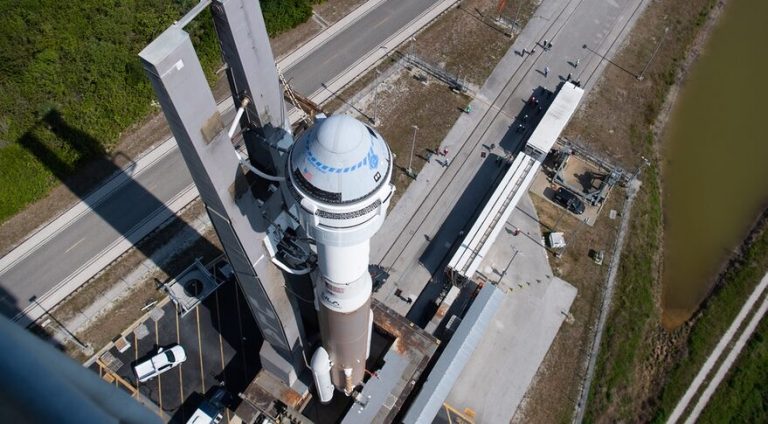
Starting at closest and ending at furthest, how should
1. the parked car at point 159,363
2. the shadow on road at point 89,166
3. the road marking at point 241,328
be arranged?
the parked car at point 159,363 < the road marking at point 241,328 < the shadow on road at point 89,166

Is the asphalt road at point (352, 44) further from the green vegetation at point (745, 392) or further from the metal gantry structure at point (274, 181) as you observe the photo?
the green vegetation at point (745, 392)

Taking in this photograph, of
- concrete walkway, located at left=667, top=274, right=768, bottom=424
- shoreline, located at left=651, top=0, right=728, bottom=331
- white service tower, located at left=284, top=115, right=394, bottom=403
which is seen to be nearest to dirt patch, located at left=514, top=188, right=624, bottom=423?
shoreline, located at left=651, top=0, right=728, bottom=331

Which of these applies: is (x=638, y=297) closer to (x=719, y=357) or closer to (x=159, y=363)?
(x=719, y=357)

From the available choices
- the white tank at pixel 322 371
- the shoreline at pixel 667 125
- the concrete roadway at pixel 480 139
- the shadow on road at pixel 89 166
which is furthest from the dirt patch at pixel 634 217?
the shadow on road at pixel 89 166

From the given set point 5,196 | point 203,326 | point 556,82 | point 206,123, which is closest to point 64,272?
point 5,196

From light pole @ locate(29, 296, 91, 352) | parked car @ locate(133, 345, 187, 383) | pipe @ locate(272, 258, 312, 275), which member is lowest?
light pole @ locate(29, 296, 91, 352)

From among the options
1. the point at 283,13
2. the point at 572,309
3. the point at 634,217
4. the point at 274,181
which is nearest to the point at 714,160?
the point at 634,217

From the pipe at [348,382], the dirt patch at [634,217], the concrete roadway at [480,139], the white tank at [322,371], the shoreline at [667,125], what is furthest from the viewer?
the shoreline at [667,125]

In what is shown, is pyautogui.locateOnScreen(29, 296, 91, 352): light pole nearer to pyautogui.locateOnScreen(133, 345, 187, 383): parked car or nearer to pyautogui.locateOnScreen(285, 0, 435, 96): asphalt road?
pyautogui.locateOnScreen(133, 345, 187, 383): parked car
